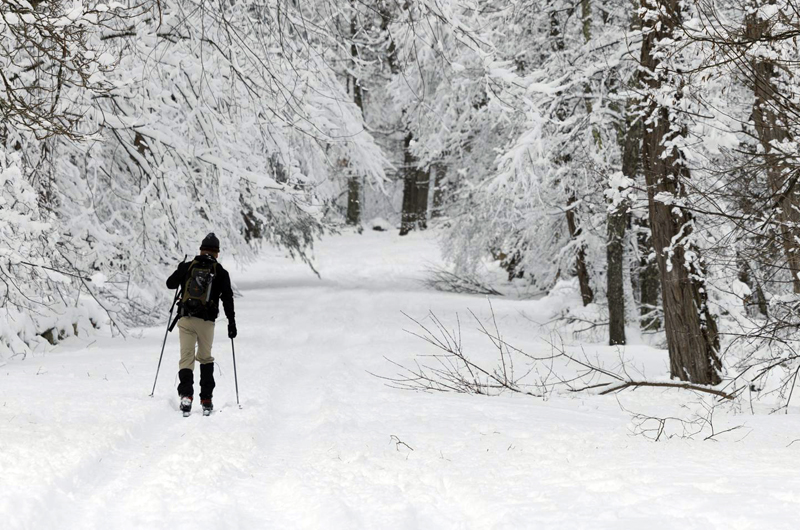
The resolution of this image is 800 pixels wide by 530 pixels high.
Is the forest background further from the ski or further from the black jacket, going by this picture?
the ski

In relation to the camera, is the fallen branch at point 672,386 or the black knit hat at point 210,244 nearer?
the fallen branch at point 672,386

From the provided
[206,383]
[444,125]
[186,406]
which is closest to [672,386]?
[206,383]

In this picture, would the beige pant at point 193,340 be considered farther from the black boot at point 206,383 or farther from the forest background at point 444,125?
the forest background at point 444,125

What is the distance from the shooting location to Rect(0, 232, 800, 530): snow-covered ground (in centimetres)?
431

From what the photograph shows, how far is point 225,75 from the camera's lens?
348 inches

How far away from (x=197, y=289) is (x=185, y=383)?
103 centimetres

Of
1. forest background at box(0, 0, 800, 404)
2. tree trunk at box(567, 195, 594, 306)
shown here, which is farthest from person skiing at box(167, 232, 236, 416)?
tree trunk at box(567, 195, 594, 306)

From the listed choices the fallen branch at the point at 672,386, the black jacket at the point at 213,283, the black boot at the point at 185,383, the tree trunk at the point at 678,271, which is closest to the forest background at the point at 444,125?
the tree trunk at the point at 678,271

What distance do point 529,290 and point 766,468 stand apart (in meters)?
16.6

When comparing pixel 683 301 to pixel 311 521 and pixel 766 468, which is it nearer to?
pixel 766 468

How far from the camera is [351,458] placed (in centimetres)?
575

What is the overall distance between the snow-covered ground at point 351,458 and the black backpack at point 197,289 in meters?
1.06

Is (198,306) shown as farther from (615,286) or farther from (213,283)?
(615,286)

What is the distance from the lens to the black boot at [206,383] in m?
7.56
